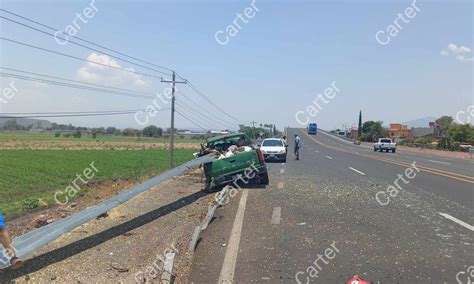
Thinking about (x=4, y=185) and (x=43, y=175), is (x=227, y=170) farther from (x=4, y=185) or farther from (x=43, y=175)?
(x=43, y=175)

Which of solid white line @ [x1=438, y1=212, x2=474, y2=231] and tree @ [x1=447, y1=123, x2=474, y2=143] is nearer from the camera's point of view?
solid white line @ [x1=438, y1=212, x2=474, y2=231]

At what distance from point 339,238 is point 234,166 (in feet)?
22.8

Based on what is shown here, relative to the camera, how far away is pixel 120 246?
24.2 ft

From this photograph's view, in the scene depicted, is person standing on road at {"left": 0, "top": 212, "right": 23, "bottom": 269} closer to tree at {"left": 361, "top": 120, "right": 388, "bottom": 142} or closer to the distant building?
tree at {"left": 361, "top": 120, "right": 388, "bottom": 142}

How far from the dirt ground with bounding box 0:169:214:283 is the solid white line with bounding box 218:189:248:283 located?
0.53 m

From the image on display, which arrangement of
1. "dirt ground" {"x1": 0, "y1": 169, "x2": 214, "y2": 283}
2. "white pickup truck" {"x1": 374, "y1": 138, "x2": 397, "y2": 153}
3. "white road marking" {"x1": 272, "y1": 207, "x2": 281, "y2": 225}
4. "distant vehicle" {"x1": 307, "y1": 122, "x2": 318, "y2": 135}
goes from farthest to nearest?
"distant vehicle" {"x1": 307, "y1": 122, "x2": 318, "y2": 135}, "white pickup truck" {"x1": 374, "y1": 138, "x2": 397, "y2": 153}, "white road marking" {"x1": 272, "y1": 207, "x2": 281, "y2": 225}, "dirt ground" {"x1": 0, "y1": 169, "x2": 214, "y2": 283}

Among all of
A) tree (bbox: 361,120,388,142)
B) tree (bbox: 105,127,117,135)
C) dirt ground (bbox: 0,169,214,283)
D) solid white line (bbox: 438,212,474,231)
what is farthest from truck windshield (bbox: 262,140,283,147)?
tree (bbox: 105,127,117,135)

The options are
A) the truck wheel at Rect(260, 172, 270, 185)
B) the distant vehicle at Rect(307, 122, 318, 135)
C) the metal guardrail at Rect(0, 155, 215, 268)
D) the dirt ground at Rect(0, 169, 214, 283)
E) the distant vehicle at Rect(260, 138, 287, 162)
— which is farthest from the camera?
the distant vehicle at Rect(307, 122, 318, 135)

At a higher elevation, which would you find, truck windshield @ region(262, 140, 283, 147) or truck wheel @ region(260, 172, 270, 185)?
truck windshield @ region(262, 140, 283, 147)

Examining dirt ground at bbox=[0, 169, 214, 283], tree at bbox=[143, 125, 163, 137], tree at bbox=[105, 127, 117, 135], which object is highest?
dirt ground at bbox=[0, 169, 214, 283]

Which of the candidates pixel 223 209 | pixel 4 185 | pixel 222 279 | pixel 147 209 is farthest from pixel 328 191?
pixel 4 185

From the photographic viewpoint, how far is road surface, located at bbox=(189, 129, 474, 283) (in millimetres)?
5832

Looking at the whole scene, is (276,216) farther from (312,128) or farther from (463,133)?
(312,128)

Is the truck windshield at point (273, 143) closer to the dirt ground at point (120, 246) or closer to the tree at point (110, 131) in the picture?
the dirt ground at point (120, 246)
